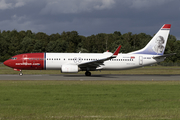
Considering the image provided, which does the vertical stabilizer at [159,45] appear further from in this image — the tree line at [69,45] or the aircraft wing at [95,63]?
the tree line at [69,45]

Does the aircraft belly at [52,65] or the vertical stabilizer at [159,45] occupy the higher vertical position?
the vertical stabilizer at [159,45]

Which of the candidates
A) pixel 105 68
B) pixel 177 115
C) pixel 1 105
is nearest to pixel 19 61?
pixel 105 68

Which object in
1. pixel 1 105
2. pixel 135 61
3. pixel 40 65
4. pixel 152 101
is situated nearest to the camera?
pixel 1 105

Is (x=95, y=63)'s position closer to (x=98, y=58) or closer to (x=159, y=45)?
Result: (x=98, y=58)

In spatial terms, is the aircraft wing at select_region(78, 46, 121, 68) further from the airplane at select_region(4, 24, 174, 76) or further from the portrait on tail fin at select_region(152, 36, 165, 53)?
the portrait on tail fin at select_region(152, 36, 165, 53)

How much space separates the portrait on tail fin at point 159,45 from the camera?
40.4 meters

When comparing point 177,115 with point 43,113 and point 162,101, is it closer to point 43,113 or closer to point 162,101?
point 162,101

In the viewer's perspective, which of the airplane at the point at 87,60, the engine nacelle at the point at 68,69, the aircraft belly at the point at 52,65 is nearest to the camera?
the engine nacelle at the point at 68,69

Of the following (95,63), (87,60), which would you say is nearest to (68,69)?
(87,60)

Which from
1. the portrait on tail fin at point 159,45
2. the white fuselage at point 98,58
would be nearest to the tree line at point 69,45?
the portrait on tail fin at point 159,45

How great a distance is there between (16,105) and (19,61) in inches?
980

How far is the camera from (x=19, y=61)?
1435 inches

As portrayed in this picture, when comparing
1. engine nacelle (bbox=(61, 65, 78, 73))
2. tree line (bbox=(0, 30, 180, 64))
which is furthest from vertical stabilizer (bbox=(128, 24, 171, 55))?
tree line (bbox=(0, 30, 180, 64))

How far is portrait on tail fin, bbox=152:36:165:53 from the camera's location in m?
40.4
